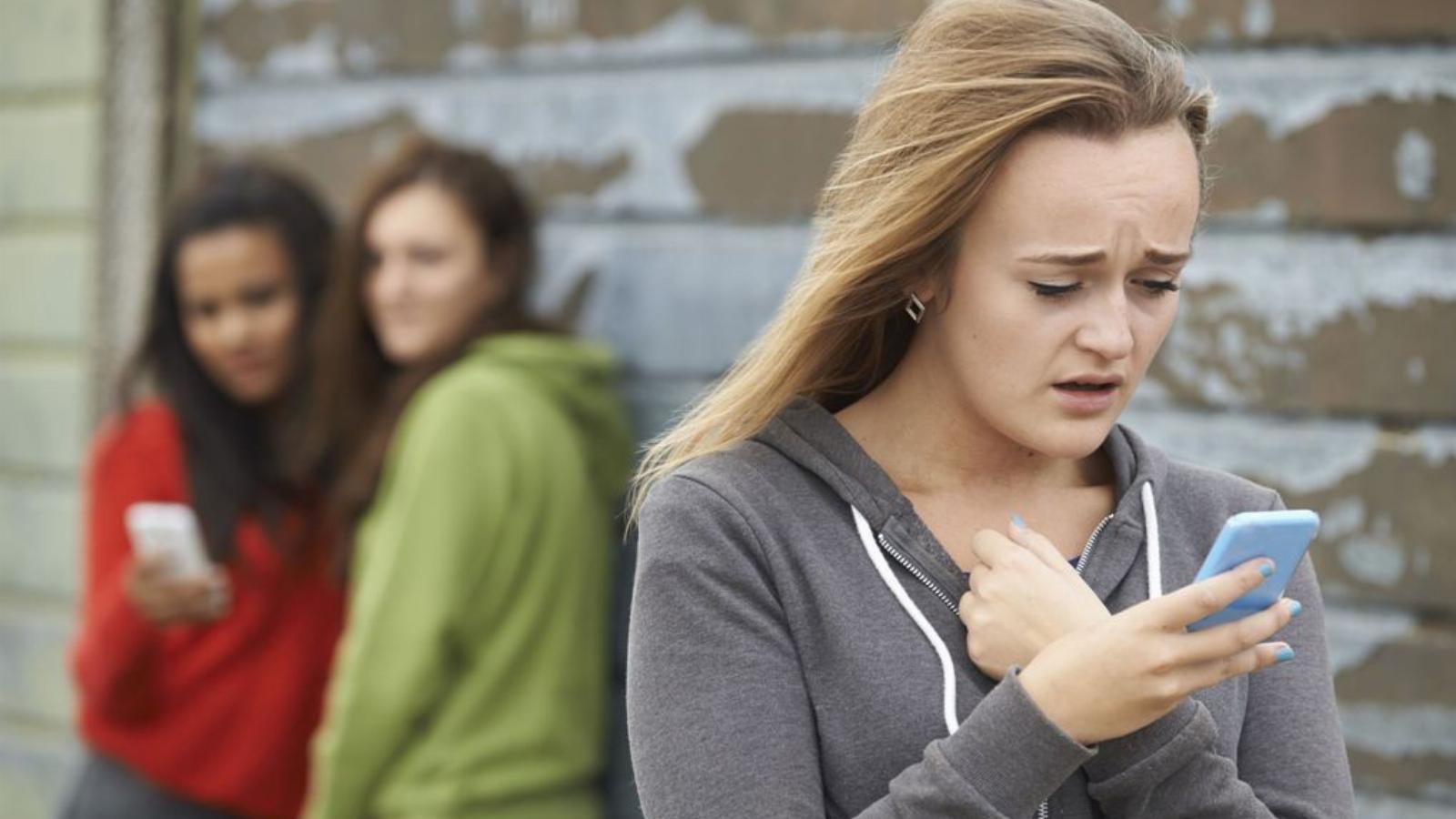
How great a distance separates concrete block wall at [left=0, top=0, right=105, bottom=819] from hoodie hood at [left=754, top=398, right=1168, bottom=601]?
3.85 m

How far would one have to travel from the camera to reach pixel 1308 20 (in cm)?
321

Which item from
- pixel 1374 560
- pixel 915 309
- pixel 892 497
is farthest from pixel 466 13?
pixel 892 497

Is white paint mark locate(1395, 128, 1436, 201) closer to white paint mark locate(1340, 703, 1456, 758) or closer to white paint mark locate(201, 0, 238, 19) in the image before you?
white paint mark locate(1340, 703, 1456, 758)

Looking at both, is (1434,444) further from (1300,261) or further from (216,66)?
(216,66)

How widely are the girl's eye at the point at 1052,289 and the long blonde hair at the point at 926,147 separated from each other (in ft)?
0.29

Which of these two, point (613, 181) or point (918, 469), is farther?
point (613, 181)

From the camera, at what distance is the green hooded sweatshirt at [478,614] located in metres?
3.59

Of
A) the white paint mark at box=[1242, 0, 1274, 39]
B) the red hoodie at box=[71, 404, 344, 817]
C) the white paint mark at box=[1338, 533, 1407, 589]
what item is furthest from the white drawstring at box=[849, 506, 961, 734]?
the red hoodie at box=[71, 404, 344, 817]

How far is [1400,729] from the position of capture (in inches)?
124

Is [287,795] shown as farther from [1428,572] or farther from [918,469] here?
[918,469]

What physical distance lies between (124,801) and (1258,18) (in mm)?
2578

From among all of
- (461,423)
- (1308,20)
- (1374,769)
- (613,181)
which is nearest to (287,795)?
(461,423)

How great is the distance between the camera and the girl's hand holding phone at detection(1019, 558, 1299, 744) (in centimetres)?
156

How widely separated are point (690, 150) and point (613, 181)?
Answer: 0.22m
